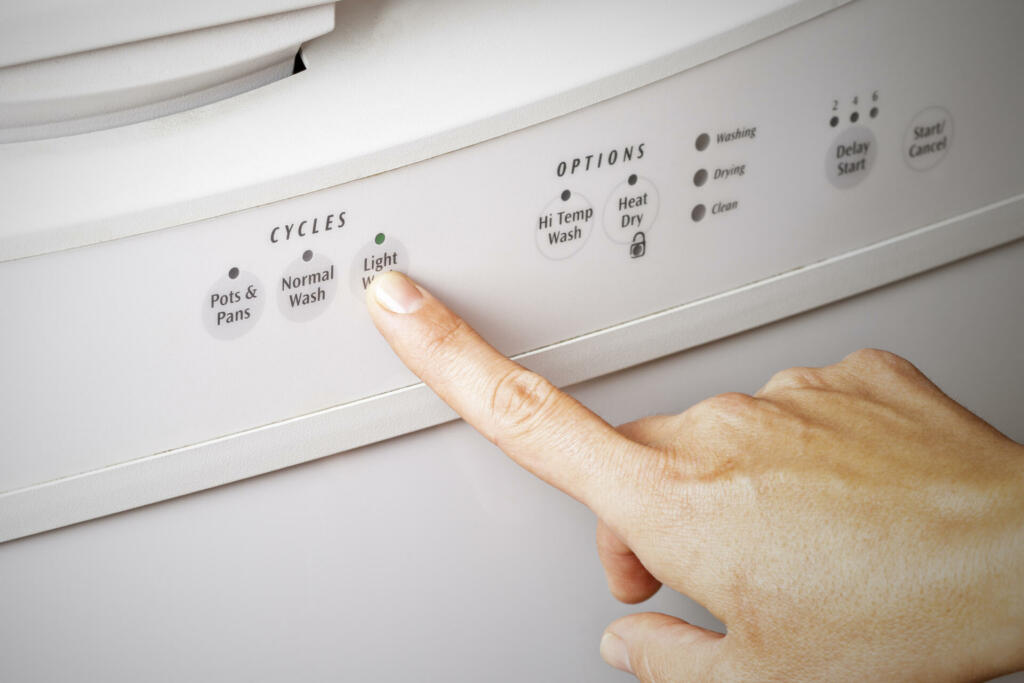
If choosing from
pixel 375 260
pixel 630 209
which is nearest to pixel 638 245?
pixel 630 209

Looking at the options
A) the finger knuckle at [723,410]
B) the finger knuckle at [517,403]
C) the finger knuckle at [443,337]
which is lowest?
the finger knuckle at [723,410]

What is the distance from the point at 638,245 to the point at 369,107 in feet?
0.43

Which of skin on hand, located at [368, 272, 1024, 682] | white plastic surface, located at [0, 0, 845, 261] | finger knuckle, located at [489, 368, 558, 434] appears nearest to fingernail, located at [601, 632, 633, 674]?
skin on hand, located at [368, 272, 1024, 682]

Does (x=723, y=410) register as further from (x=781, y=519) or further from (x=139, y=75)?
(x=139, y=75)

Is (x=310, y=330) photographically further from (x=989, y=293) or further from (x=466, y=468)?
(x=989, y=293)

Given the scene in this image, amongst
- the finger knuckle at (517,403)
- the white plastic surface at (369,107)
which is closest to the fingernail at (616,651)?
the finger knuckle at (517,403)

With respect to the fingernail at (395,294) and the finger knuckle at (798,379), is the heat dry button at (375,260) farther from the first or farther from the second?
the finger knuckle at (798,379)

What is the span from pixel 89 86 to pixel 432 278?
0.14m

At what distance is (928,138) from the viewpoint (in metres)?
0.44

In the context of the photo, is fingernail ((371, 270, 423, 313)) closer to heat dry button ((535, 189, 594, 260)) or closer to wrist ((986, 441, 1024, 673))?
heat dry button ((535, 189, 594, 260))

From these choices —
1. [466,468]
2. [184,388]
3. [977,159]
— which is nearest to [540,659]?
[466,468]

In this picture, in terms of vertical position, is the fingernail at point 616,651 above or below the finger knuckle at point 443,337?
below

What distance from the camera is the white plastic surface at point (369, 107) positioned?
0.30 metres

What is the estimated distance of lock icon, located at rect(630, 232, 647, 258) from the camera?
387 mm
